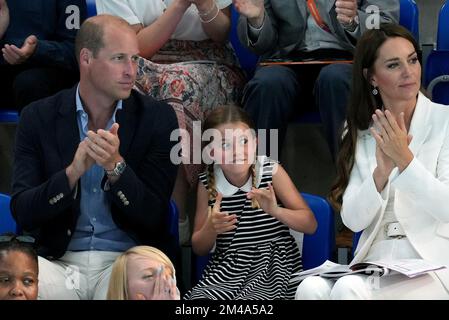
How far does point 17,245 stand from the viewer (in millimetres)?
2654

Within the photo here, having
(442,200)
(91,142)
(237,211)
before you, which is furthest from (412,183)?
(91,142)

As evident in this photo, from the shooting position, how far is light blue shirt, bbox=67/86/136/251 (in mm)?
2898

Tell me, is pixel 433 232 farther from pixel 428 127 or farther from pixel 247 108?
pixel 247 108

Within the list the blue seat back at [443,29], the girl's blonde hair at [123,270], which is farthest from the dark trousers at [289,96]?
the girl's blonde hair at [123,270]

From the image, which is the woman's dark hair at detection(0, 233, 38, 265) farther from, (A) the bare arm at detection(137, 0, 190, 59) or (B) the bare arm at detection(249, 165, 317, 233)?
(A) the bare arm at detection(137, 0, 190, 59)

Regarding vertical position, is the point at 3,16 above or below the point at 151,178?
above

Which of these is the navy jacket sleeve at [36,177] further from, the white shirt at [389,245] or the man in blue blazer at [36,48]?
the white shirt at [389,245]

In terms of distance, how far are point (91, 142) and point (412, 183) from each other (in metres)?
0.82

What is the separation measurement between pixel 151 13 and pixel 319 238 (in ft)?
3.22

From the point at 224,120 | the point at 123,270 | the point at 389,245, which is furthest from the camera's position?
the point at 224,120

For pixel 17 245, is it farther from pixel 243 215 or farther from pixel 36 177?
pixel 243 215

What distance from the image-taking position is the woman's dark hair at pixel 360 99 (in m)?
2.87

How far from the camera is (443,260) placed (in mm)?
2643

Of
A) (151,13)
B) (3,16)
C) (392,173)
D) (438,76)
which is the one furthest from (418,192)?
(3,16)
